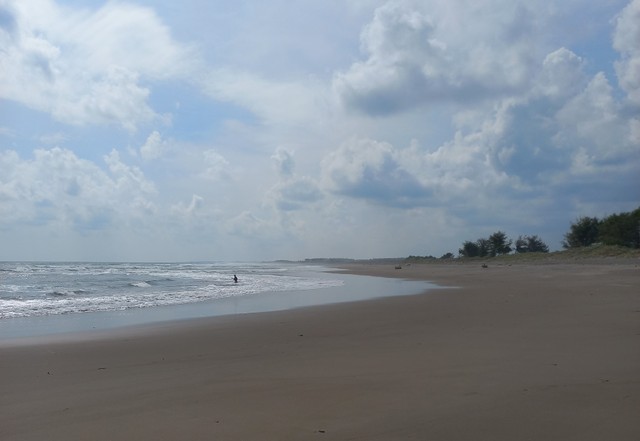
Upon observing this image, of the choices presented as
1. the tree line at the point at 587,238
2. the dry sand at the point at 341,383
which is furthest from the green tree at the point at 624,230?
the dry sand at the point at 341,383

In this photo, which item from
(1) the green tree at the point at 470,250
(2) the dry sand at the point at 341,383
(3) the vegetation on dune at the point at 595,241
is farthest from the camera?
(1) the green tree at the point at 470,250

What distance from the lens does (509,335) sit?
31.3 feet

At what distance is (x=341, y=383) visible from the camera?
652 cm

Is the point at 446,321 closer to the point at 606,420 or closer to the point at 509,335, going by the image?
the point at 509,335

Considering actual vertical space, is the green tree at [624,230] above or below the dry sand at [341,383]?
above

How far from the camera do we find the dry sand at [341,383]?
4.91m

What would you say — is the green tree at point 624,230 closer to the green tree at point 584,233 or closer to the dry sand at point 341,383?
the green tree at point 584,233

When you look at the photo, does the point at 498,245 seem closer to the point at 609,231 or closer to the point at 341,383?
the point at 609,231

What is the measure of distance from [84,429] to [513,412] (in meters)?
3.84

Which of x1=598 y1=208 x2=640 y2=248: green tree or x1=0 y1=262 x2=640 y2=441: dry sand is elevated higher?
x1=598 y1=208 x2=640 y2=248: green tree

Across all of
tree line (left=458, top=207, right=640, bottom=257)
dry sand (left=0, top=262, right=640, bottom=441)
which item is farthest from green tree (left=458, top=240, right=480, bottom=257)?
dry sand (left=0, top=262, right=640, bottom=441)

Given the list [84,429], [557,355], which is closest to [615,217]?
[557,355]

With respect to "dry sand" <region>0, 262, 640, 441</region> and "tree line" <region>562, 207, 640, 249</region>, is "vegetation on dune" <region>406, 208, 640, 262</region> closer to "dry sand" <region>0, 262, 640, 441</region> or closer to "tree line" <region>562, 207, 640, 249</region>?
"tree line" <region>562, 207, 640, 249</region>

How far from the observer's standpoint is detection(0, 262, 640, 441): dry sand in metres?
4.91
